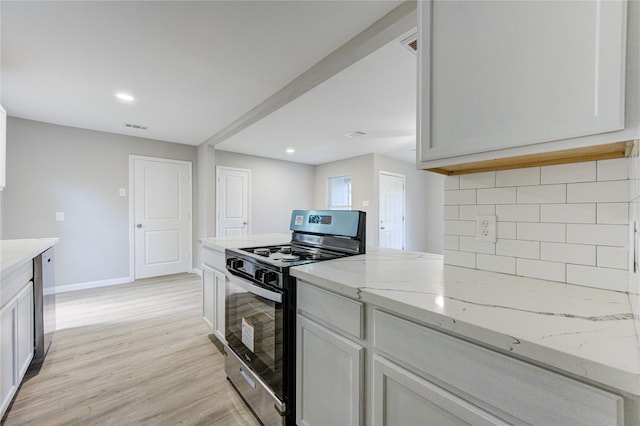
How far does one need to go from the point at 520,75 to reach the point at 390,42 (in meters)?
1.28

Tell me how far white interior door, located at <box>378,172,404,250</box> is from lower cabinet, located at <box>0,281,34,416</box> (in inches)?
186

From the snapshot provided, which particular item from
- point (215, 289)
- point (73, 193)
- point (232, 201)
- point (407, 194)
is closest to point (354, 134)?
point (407, 194)

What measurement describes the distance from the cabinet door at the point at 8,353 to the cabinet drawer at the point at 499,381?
1.95 meters

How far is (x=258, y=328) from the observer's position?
1.48 meters

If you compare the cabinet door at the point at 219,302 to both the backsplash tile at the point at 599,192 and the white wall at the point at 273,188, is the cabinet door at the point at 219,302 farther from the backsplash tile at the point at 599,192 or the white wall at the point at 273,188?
the white wall at the point at 273,188

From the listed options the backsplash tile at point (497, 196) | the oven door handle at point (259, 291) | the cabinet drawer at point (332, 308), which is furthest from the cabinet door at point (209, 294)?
the backsplash tile at point (497, 196)

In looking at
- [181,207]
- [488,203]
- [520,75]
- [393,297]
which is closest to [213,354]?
[393,297]

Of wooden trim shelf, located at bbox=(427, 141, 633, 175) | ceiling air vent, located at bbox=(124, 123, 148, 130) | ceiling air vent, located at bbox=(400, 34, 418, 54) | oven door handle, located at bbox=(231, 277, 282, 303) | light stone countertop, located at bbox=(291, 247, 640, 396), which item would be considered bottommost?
oven door handle, located at bbox=(231, 277, 282, 303)

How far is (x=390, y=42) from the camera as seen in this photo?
6.01 feet

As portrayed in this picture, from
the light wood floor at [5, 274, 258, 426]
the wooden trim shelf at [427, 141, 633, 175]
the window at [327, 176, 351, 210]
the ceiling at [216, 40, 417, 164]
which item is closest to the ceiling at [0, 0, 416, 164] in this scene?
the ceiling at [216, 40, 417, 164]

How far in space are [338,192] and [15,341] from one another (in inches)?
207

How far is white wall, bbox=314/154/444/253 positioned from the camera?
5234mm

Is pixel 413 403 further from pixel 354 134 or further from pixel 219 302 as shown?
pixel 354 134

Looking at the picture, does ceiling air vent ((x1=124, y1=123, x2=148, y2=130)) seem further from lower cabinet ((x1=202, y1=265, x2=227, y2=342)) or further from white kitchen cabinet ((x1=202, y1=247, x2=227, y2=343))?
lower cabinet ((x1=202, y1=265, x2=227, y2=342))
